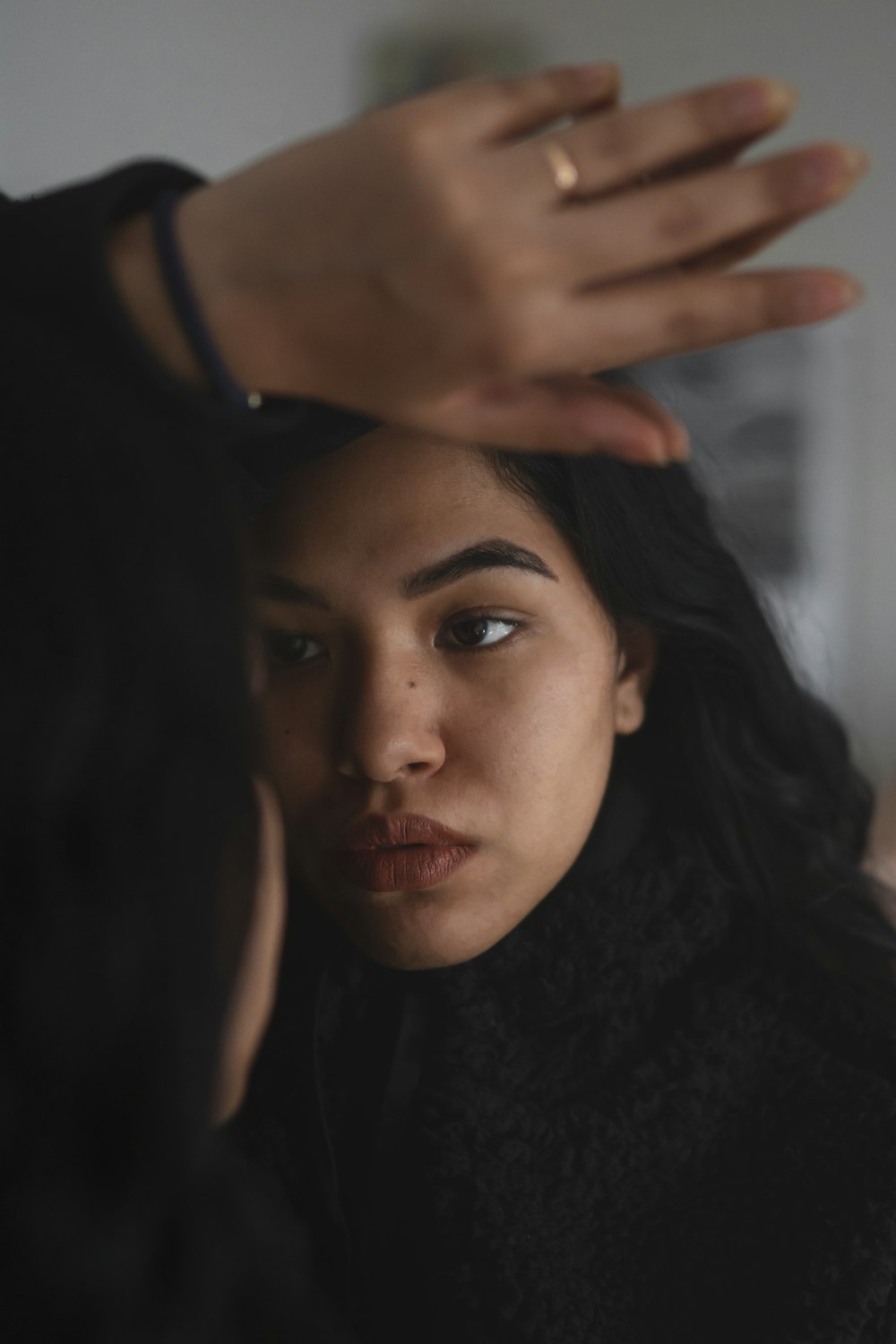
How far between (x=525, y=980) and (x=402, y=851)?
0.16 meters

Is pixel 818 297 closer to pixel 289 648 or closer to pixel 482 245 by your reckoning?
pixel 482 245

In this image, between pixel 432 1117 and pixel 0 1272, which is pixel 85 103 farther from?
pixel 0 1272

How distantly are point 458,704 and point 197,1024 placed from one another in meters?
0.32

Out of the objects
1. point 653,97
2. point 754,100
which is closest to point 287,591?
point 754,100

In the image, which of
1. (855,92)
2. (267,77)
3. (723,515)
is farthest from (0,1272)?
(855,92)

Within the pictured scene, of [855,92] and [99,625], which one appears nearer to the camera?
[99,625]

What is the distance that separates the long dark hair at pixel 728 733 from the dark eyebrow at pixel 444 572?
61 mm

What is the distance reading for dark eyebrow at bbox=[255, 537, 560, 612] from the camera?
683mm

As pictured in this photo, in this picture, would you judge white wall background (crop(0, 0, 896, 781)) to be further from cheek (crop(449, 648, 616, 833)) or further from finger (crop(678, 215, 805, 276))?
finger (crop(678, 215, 805, 276))

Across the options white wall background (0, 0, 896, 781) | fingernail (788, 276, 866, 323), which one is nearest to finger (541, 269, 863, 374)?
fingernail (788, 276, 866, 323)

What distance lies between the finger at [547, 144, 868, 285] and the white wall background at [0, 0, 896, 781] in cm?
88

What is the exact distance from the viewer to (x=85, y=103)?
1.22 meters

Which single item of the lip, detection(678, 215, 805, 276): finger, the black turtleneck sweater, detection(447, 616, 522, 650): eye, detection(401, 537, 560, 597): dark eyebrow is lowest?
the black turtleneck sweater

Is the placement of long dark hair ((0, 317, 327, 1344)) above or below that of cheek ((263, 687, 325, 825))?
above
